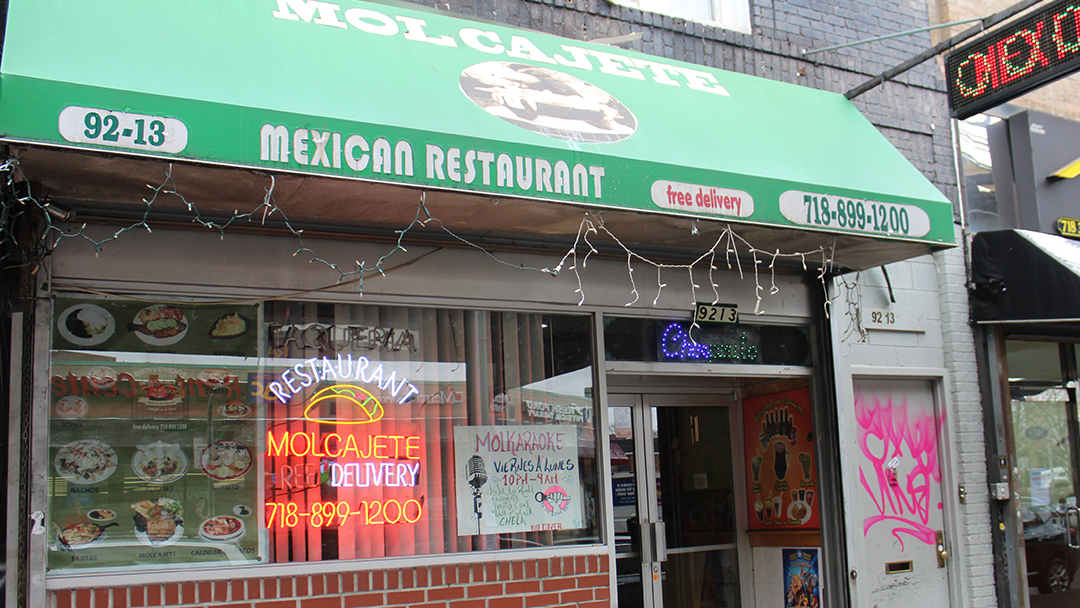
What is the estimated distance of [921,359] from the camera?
714 cm

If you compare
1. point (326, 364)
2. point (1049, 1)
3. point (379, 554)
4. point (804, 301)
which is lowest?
point (379, 554)

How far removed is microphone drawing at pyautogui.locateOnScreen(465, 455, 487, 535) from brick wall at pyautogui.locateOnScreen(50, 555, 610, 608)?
1.10 ft

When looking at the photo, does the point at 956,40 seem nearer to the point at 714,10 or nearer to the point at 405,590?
the point at 714,10

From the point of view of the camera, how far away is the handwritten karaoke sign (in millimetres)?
5254

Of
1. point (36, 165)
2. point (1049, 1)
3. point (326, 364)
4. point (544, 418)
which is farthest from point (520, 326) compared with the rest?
point (1049, 1)

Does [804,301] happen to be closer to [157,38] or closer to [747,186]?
[747,186]

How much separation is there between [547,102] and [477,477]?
7.52 feet

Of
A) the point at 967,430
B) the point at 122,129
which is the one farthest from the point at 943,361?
the point at 122,129

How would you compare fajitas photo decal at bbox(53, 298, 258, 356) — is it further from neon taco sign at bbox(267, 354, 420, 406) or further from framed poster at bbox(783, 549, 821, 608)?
framed poster at bbox(783, 549, 821, 608)

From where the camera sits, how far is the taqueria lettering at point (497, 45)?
4.69 metres

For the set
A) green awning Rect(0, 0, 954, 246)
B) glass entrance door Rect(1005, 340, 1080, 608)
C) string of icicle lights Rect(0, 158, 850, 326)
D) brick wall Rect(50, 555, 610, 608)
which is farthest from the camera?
glass entrance door Rect(1005, 340, 1080, 608)

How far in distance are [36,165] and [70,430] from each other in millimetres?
1375

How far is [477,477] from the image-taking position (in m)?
5.29

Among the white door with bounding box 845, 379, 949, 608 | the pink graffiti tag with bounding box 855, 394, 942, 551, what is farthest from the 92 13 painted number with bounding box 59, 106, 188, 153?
the pink graffiti tag with bounding box 855, 394, 942, 551
